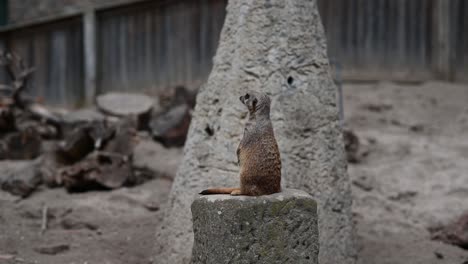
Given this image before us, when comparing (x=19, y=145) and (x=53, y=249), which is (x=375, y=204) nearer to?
(x=53, y=249)

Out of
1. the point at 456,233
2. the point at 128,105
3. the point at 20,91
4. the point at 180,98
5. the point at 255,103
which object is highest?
the point at 255,103

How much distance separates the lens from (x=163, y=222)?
505cm

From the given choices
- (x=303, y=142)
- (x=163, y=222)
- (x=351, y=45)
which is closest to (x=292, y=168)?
(x=303, y=142)

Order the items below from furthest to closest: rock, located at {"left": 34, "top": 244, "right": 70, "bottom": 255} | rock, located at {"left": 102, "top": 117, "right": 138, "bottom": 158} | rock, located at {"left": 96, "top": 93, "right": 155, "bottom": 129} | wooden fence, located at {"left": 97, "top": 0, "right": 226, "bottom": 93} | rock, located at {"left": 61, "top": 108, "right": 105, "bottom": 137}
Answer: wooden fence, located at {"left": 97, "top": 0, "right": 226, "bottom": 93} < rock, located at {"left": 96, "top": 93, "right": 155, "bottom": 129} < rock, located at {"left": 61, "top": 108, "right": 105, "bottom": 137} < rock, located at {"left": 102, "top": 117, "right": 138, "bottom": 158} < rock, located at {"left": 34, "top": 244, "right": 70, "bottom": 255}

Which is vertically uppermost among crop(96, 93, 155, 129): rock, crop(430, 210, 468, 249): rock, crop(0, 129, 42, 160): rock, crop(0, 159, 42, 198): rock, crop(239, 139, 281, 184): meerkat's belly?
crop(239, 139, 281, 184): meerkat's belly

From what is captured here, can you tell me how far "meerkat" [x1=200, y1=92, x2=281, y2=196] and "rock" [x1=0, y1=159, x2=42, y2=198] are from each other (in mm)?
3062

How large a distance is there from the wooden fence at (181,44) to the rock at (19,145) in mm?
1980

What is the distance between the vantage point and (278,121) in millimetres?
4723

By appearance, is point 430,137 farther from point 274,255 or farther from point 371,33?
point 274,255

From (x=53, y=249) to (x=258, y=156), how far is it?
7.63 ft

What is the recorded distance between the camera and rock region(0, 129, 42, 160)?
23.6ft

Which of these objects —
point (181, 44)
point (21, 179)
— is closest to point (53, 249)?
point (21, 179)

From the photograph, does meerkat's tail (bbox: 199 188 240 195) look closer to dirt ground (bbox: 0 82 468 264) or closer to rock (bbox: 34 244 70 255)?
dirt ground (bbox: 0 82 468 264)

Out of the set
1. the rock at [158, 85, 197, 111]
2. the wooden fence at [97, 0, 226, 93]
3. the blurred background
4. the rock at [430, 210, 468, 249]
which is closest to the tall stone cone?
the blurred background
